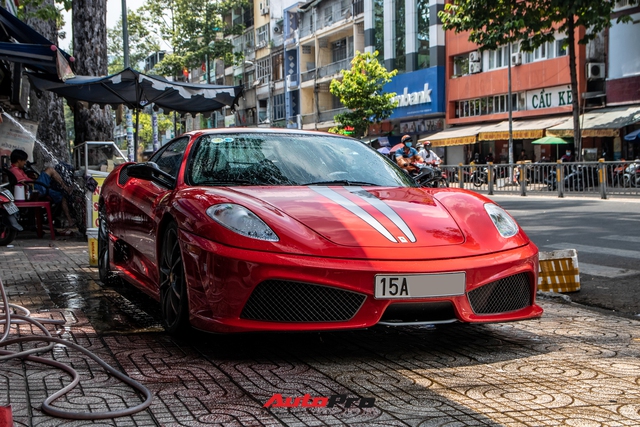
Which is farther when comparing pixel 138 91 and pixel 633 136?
pixel 633 136

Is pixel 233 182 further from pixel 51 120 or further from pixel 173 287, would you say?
pixel 51 120

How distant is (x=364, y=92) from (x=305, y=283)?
139 ft

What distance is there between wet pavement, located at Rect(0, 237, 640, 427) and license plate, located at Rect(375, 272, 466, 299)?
14.1 inches

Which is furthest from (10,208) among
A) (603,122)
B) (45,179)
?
(603,122)

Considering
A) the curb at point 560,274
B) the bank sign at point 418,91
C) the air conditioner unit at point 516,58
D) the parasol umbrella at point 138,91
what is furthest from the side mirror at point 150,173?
the bank sign at point 418,91

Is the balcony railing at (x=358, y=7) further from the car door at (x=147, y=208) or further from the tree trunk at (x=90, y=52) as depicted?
the car door at (x=147, y=208)

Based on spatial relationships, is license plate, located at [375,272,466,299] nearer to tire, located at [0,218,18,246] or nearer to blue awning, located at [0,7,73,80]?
blue awning, located at [0,7,73,80]

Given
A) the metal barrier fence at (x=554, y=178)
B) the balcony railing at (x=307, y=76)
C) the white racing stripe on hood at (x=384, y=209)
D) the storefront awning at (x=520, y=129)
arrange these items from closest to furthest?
the white racing stripe on hood at (x=384, y=209)
the metal barrier fence at (x=554, y=178)
the storefront awning at (x=520, y=129)
the balcony railing at (x=307, y=76)

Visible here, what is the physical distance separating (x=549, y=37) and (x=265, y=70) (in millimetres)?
48541

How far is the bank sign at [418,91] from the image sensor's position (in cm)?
4469

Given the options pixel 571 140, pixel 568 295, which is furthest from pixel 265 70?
pixel 568 295

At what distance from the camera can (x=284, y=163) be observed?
16.8ft

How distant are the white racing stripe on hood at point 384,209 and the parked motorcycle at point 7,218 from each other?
25.9 feet

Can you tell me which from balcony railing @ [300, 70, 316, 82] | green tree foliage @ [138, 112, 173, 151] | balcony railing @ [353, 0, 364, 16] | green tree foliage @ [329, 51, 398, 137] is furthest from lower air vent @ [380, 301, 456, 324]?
green tree foliage @ [138, 112, 173, 151]
